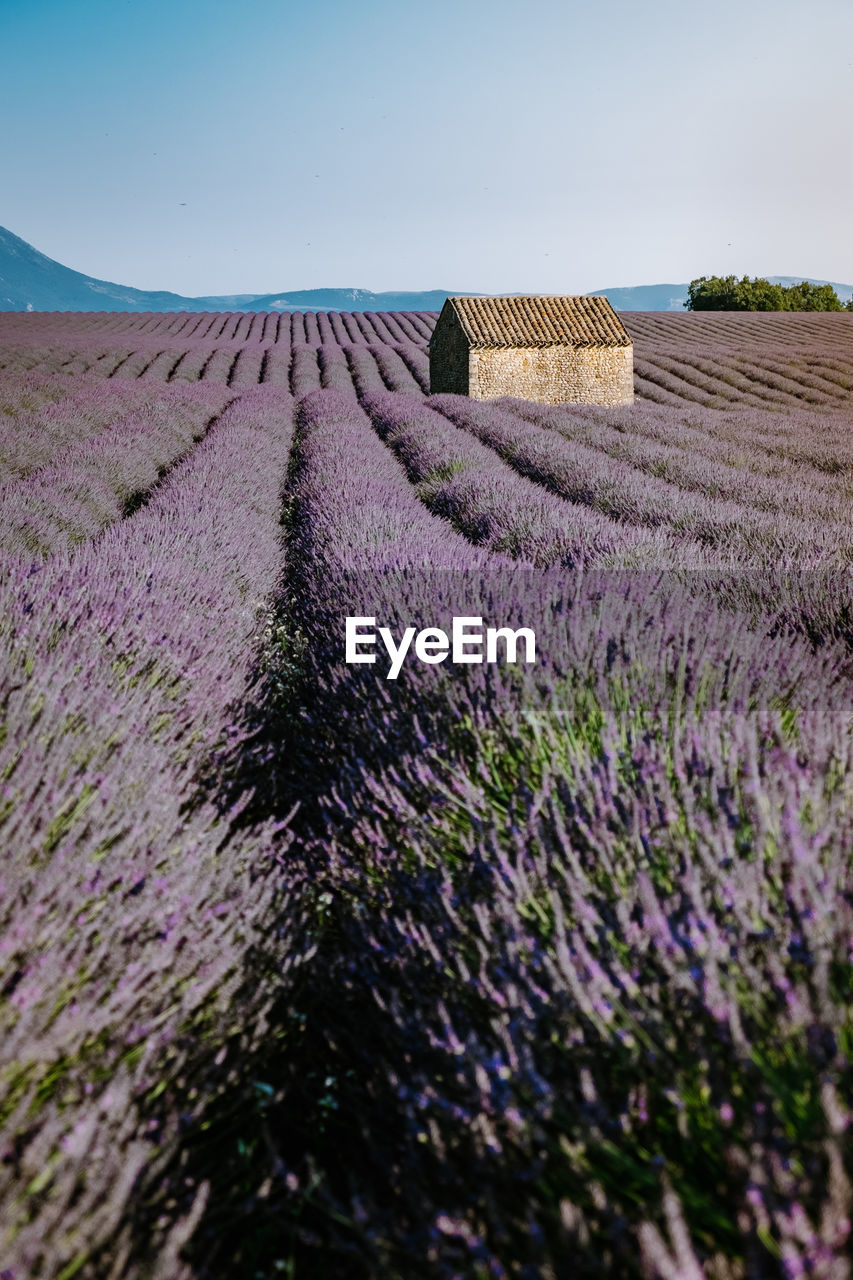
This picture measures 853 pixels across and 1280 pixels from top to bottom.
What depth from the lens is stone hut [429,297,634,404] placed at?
56.3 ft

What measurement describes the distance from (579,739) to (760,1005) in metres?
0.89

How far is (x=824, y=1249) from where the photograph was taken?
26.8 inches

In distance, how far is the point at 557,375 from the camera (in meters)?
17.8

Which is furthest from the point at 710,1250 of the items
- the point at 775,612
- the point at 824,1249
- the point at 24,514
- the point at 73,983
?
the point at 24,514

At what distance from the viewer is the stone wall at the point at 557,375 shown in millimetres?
17188

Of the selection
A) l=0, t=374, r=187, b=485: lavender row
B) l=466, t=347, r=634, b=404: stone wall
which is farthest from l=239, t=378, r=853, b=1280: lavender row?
l=466, t=347, r=634, b=404: stone wall

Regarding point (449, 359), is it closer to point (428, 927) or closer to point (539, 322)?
point (539, 322)

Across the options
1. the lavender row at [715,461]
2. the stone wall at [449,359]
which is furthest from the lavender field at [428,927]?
the stone wall at [449,359]

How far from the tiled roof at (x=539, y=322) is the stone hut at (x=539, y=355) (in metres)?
0.02

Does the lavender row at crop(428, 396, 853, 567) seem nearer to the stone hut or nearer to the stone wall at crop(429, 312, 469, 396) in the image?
the stone hut

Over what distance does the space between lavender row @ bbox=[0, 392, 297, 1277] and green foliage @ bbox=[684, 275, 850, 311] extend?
169 ft

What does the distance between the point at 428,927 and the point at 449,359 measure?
1884 centimetres

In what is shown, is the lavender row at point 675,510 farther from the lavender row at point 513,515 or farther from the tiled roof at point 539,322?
the tiled roof at point 539,322

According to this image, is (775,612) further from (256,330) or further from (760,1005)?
(256,330)
